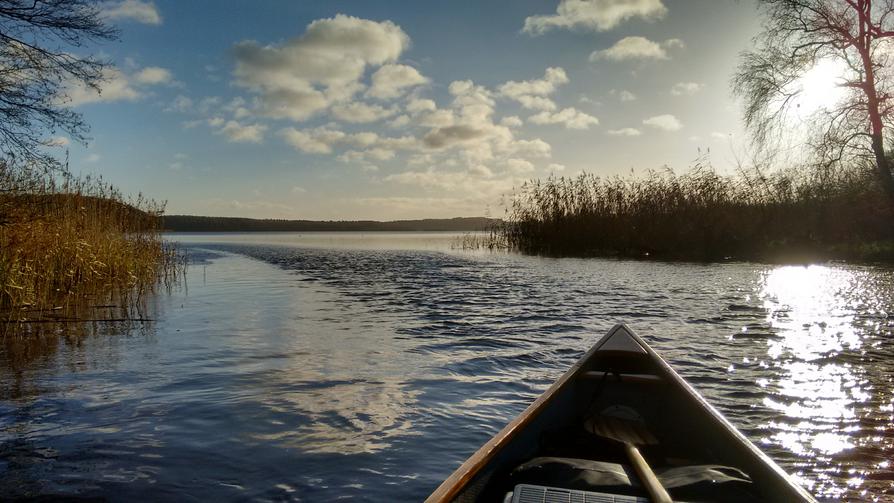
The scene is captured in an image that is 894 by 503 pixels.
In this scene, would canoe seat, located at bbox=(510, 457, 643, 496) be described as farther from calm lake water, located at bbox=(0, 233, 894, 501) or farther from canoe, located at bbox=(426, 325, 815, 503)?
calm lake water, located at bbox=(0, 233, 894, 501)

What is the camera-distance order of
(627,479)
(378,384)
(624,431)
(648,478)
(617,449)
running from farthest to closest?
(378,384)
(624,431)
(617,449)
(627,479)
(648,478)

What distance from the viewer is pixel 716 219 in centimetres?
1872

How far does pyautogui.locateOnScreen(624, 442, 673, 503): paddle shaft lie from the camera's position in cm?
209

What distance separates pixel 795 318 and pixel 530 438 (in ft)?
22.5

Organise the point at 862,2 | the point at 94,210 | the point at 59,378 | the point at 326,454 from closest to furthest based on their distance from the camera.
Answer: the point at 326,454, the point at 59,378, the point at 94,210, the point at 862,2

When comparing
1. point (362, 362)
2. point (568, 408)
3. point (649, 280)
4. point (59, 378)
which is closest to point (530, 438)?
point (568, 408)

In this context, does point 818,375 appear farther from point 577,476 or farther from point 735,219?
point 735,219

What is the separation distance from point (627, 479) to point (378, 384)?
3.05m

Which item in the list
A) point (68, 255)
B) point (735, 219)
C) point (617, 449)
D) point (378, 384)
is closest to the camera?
point (617, 449)

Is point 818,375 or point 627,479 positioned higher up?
point 627,479

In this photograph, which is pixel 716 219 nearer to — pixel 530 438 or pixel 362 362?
pixel 362 362

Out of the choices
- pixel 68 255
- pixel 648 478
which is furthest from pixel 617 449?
pixel 68 255

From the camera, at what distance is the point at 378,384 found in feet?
16.8

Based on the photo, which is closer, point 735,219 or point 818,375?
point 818,375
